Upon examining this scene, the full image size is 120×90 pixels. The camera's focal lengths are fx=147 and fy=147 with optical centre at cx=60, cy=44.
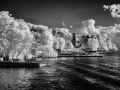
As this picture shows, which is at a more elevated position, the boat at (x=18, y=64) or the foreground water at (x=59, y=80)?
the boat at (x=18, y=64)

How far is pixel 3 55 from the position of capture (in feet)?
298

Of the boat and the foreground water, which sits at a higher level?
the boat

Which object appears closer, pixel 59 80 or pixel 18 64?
pixel 59 80

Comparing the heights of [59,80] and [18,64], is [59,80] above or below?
below

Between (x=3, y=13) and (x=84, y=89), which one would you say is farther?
(x=3, y=13)

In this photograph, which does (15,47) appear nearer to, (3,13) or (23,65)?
(23,65)

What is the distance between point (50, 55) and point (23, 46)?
58.1 m

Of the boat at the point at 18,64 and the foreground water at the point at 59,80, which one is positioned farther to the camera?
the boat at the point at 18,64

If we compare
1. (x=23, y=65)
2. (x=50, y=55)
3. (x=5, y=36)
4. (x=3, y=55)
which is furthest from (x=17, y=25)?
(x=50, y=55)

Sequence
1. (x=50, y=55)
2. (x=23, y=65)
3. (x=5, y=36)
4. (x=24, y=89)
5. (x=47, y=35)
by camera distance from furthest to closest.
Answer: (x=47, y=35) < (x=50, y=55) < (x=5, y=36) < (x=23, y=65) < (x=24, y=89)

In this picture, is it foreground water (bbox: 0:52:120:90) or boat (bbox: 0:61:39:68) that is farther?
boat (bbox: 0:61:39:68)

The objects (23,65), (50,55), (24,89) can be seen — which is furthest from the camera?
(50,55)

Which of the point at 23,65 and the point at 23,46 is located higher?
the point at 23,46

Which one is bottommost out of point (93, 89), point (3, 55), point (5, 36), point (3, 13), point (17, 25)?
point (93, 89)
